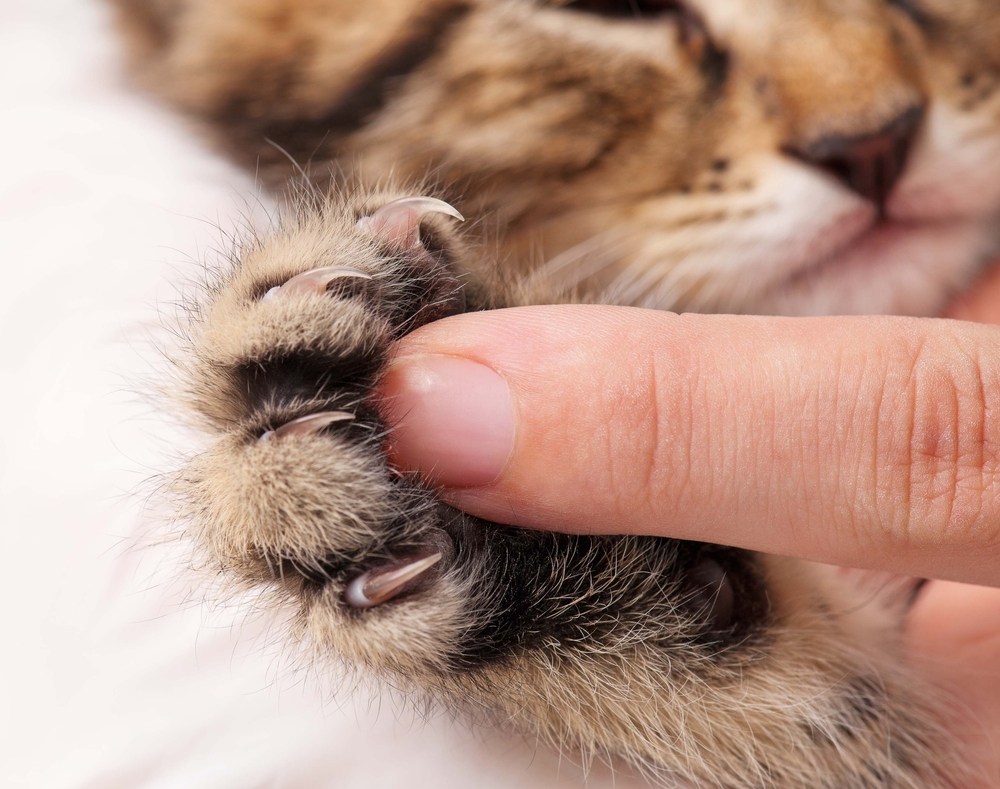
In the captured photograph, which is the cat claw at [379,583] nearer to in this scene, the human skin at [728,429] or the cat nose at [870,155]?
the human skin at [728,429]

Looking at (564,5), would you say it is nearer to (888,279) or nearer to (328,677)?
(888,279)

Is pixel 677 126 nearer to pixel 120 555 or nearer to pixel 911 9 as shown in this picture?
pixel 911 9

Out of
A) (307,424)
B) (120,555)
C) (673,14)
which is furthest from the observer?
(673,14)

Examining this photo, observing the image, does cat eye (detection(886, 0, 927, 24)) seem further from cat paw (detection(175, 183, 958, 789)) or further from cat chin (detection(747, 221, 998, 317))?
cat paw (detection(175, 183, 958, 789))

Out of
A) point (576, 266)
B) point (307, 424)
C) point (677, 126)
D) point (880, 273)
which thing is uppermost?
point (307, 424)

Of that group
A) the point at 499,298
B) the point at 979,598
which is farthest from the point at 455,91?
the point at 979,598

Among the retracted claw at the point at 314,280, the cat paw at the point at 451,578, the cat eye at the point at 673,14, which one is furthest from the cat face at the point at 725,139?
the retracted claw at the point at 314,280

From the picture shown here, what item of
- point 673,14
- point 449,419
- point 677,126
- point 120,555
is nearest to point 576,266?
point 677,126
